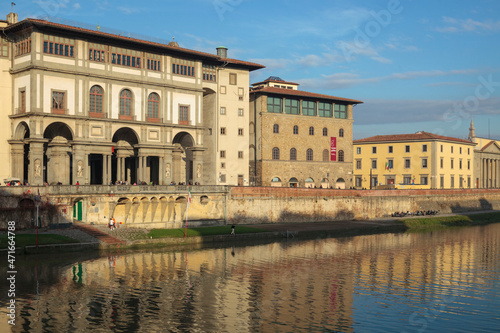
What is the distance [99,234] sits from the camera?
56781mm

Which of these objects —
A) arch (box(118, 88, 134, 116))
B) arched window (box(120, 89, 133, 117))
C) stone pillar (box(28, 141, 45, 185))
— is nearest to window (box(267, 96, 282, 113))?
arch (box(118, 88, 134, 116))

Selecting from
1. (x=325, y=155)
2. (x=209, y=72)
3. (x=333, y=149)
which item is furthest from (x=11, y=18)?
(x=333, y=149)

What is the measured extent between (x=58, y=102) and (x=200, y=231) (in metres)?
21.7

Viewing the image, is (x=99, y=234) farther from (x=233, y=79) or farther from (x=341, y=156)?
(x=341, y=156)

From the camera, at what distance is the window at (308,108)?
96875 mm

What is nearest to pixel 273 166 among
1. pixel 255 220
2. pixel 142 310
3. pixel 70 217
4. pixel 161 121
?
pixel 255 220

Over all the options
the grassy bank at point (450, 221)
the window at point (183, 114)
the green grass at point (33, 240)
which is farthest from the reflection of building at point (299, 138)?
the green grass at point (33, 240)

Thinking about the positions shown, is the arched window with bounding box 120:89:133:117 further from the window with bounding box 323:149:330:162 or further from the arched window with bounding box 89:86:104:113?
the window with bounding box 323:149:330:162

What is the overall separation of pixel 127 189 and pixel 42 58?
56.2ft

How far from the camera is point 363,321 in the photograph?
32.8 m

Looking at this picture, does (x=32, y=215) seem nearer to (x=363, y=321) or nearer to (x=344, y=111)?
(x=363, y=321)

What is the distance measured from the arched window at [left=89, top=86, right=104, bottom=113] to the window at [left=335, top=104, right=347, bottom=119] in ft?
154

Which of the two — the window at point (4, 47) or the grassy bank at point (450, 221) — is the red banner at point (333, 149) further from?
the window at point (4, 47)

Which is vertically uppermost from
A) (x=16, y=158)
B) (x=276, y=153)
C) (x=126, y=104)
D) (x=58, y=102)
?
(x=126, y=104)
